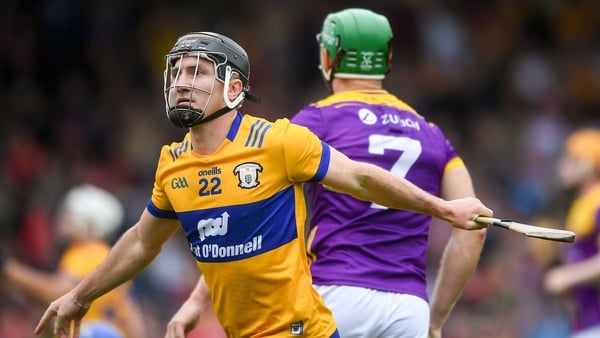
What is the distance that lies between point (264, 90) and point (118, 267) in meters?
10.0

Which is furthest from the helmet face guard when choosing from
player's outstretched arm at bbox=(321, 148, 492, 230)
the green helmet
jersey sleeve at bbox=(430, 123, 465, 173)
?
jersey sleeve at bbox=(430, 123, 465, 173)

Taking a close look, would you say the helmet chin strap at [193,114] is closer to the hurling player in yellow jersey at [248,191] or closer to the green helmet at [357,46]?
the hurling player in yellow jersey at [248,191]

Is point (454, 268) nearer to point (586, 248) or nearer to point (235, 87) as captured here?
point (235, 87)

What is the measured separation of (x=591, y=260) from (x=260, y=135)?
4.13m

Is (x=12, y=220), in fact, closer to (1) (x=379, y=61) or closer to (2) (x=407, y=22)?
(2) (x=407, y=22)

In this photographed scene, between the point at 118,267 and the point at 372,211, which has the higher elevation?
the point at 372,211

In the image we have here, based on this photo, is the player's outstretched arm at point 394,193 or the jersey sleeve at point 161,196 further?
the jersey sleeve at point 161,196

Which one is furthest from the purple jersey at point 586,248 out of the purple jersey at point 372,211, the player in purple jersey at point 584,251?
the purple jersey at point 372,211

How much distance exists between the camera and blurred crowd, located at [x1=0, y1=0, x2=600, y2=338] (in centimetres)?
1434

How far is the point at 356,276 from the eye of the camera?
6125 mm

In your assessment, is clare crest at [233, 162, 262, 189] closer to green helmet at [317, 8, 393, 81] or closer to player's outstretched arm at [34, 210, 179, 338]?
player's outstretched arm at [34, 210, 179, 338]

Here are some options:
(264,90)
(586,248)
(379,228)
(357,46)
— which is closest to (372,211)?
(379,228)

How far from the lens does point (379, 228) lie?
6.21m

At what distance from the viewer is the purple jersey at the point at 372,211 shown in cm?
618
